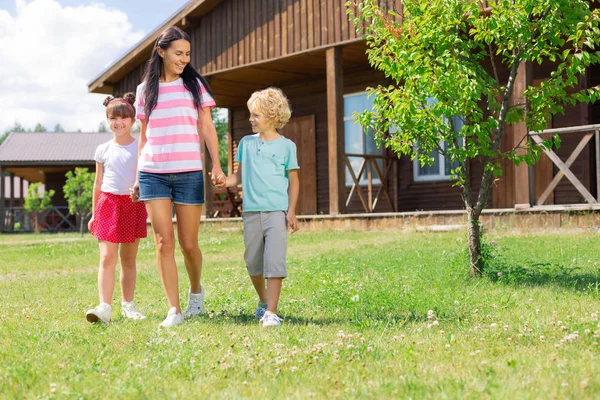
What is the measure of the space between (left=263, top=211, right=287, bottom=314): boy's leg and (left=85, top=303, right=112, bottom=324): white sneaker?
47.1 inches

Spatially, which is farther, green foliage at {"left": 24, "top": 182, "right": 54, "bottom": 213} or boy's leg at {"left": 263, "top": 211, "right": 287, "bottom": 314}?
green foliage at {"left": 24, "top": 182, "right": 54, "bottom": 213}

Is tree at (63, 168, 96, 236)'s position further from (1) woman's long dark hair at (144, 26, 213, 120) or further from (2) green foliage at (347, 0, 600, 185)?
(1) woman's long dark hair at (144, 26, 213, 120)

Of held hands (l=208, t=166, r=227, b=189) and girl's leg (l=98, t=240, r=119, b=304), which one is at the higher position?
held hands (l=208, t=166, r=227, b=189)

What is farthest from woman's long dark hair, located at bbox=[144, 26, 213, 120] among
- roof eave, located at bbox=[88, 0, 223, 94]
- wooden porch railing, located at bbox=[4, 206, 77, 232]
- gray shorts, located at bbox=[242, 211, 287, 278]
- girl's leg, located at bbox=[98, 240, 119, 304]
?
wooden porch railing, located at bbox=[4, 206, 77, 232]

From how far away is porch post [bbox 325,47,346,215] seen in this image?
13.5 metres

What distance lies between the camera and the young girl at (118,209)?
18.2 ft

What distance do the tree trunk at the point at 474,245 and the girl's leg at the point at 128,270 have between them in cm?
308

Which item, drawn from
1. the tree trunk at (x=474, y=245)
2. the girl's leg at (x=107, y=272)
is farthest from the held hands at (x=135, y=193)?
the tree trunk at (x=474, y=245)

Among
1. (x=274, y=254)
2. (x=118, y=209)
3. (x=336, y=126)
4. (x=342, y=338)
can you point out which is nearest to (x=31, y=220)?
(x=336, y=126)

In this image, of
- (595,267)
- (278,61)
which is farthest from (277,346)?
(278,61)

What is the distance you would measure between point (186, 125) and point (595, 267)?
14.0 feet

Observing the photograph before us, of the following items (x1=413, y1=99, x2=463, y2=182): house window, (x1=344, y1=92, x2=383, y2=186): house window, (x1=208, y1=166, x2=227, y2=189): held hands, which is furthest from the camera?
(x1=344, y1=92, x2=383, y2=186): house window

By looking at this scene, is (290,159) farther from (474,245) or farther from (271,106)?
(474,245)

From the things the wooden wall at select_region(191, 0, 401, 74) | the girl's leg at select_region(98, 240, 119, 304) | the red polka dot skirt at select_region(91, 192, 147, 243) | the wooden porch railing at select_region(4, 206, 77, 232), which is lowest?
the wooden porch railing at select_region(4, 206, 77, 232)
